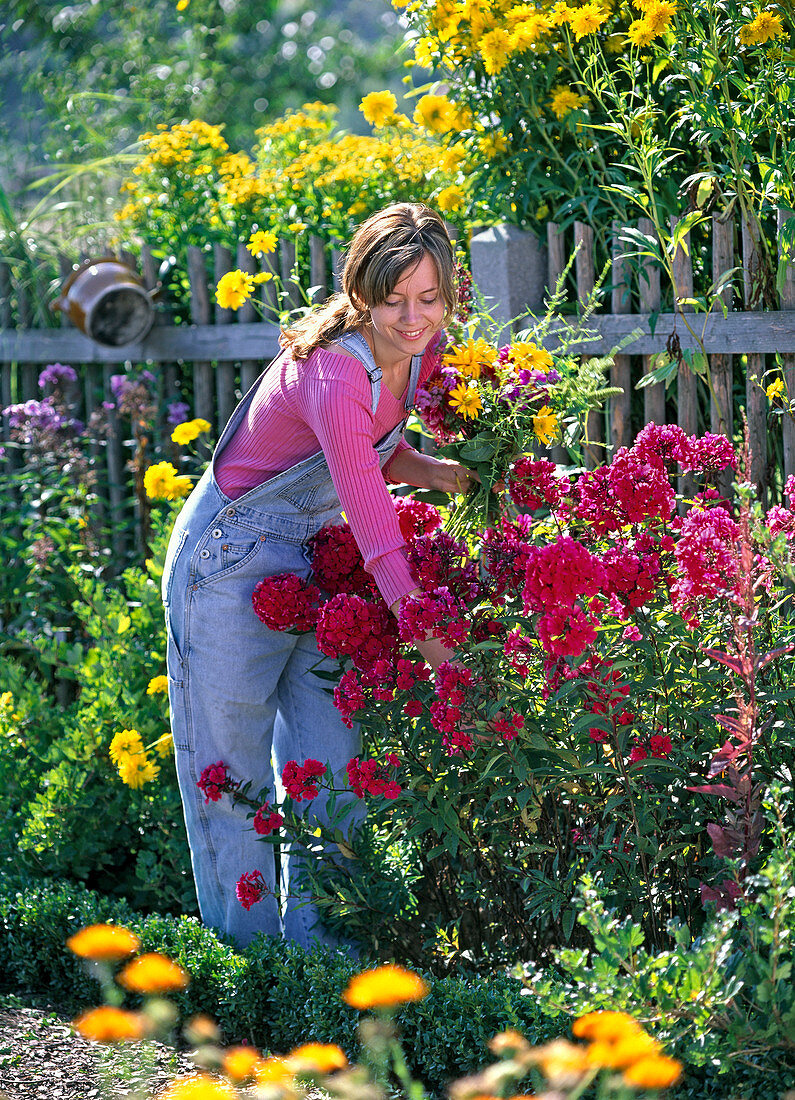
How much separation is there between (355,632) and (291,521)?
1.45 ft

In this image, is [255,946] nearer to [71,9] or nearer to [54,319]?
[54,319]

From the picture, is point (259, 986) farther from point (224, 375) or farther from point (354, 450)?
point (224, 375)

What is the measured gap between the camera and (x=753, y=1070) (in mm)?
1735

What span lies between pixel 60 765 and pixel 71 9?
9.89m

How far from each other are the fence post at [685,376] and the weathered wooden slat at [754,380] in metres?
0.14

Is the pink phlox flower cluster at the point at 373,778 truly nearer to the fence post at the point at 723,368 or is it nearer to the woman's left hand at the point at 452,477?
the woman's left hand at the point at 452,477

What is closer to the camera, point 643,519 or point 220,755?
point 643,519

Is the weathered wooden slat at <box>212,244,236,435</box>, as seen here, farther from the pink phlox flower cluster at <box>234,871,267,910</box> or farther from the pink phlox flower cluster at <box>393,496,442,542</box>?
the pink phlox flower cluster at <box>234,871,267,910</box>

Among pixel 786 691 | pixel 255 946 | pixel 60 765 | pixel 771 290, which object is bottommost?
pixel 255 946

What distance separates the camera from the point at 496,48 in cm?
297

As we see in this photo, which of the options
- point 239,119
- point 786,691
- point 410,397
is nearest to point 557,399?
point 410,397

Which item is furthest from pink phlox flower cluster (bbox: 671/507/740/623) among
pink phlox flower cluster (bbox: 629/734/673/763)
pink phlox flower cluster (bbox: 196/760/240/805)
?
pink phlox flower cluster (bbox: 196/760/240/805)

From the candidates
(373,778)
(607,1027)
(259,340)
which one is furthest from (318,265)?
(607,1027)

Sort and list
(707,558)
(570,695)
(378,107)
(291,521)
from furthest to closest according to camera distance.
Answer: (378,107)
(291,521)
(570,695)
(707,558)
